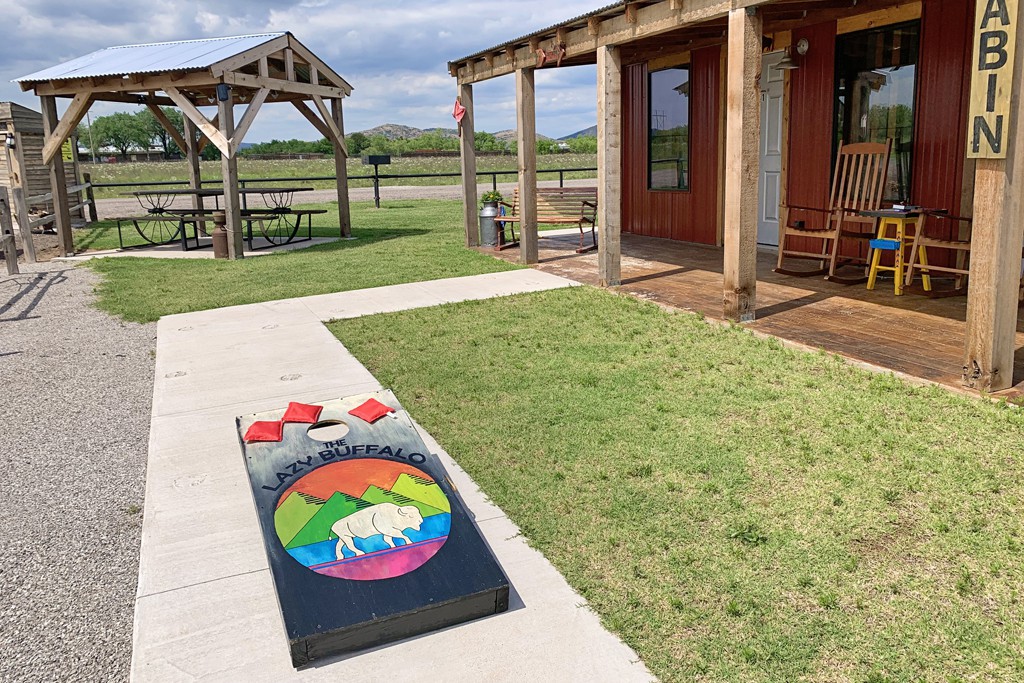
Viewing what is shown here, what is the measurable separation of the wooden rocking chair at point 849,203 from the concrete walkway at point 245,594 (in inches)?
182

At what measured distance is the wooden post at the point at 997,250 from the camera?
3.87m

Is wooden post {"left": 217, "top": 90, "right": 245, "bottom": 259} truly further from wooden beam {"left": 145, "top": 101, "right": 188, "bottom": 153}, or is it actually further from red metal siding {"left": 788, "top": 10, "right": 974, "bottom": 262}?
red metal siding {"left": 788, "top": 10, "right": 974, "bottom": 262}

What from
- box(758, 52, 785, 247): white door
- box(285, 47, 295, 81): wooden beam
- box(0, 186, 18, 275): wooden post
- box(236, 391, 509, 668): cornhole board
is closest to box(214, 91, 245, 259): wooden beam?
box(285, 47, 295, 81): wooden beam

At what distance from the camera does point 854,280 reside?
7391 mm

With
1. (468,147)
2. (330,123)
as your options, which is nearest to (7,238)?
(330,123)

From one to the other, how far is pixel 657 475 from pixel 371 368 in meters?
2.52

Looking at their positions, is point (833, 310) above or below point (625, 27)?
below

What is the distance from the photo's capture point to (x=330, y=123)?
1318cm

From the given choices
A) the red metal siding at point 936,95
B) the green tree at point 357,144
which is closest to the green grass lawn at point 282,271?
the red metal siding at point 936,95

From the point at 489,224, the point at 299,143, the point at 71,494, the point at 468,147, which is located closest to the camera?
the point at 71,494

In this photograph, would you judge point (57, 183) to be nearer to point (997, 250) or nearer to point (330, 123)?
point (330, 123)

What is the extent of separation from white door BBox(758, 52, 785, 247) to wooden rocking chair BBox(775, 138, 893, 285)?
112 cm

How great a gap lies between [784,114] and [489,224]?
4.22m

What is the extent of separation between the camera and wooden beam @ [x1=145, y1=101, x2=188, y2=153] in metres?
14.4
